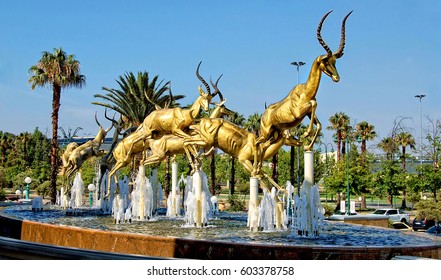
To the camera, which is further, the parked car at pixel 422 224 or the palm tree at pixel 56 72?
the palm tree at pixel 56 72

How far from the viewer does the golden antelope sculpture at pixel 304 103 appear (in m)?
13.4

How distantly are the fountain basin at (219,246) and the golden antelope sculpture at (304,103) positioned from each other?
2.91m

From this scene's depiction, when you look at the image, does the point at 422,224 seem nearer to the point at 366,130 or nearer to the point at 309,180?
the point at 309,180

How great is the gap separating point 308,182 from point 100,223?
24.6 feet

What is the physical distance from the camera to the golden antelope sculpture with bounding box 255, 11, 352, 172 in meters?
13.4

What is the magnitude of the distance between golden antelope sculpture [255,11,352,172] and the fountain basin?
2.91m

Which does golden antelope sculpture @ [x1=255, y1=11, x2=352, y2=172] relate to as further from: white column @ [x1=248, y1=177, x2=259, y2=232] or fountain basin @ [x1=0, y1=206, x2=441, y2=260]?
fountain basin @ [x1=0, y1=206, x2=441, y2=260]

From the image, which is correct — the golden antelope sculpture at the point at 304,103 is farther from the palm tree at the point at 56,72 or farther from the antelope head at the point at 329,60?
the palm tree at the point at 56,72

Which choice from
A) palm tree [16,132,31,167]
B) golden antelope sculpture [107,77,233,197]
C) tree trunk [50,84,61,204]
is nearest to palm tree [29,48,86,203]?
tree trunk [50,84,61,204]

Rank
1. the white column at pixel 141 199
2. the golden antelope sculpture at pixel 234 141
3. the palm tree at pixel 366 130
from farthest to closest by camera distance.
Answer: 1. the palm tree at pixel 366 130
2. the white column at pixel 141 199
3. the golden antelope sculpture at pixel 234 141

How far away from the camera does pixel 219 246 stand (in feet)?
34.5

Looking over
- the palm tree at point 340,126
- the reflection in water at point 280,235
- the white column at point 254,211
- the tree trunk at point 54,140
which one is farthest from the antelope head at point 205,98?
the palm tree at point 340,126

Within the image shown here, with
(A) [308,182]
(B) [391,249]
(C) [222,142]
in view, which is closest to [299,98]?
(A) [308,182]

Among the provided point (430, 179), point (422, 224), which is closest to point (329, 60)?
point (422, 224)
